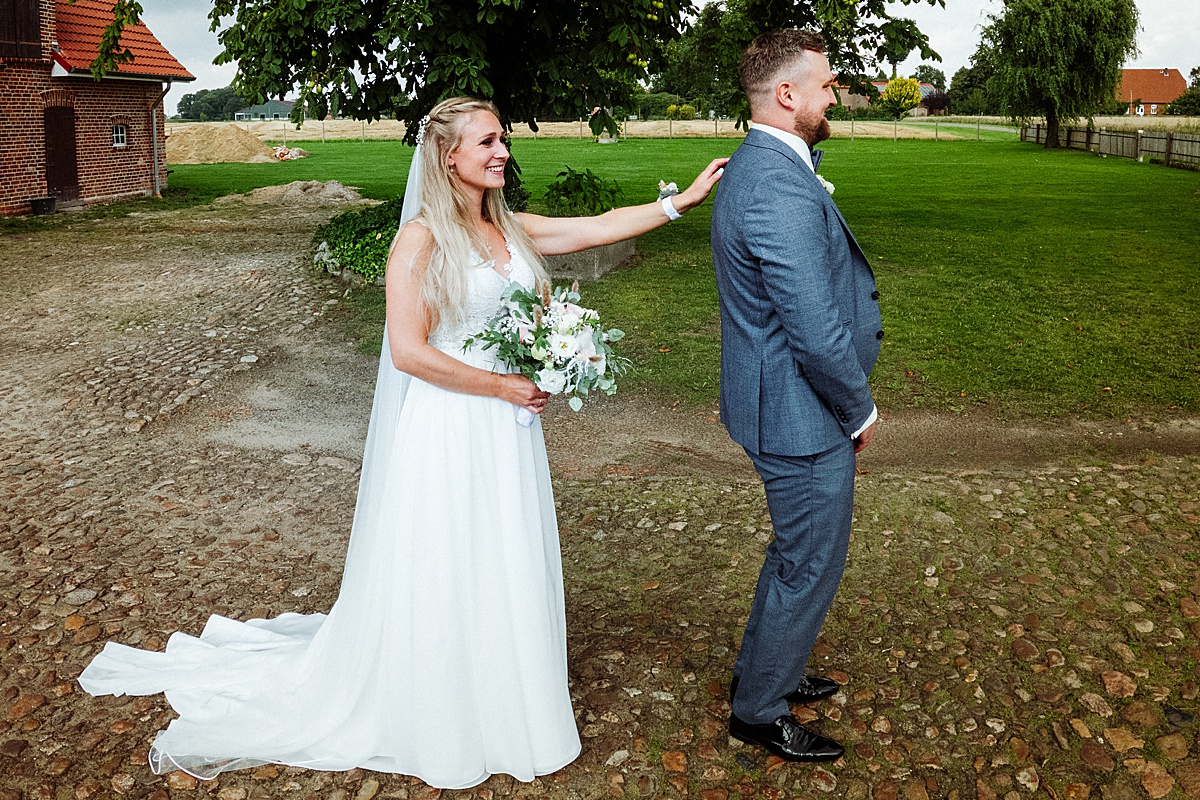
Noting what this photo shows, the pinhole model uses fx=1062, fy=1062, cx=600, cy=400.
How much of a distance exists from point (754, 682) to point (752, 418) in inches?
40.4

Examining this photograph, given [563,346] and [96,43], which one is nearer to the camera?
[563,346]

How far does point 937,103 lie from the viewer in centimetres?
11544

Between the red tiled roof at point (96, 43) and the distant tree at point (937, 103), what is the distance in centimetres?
9825

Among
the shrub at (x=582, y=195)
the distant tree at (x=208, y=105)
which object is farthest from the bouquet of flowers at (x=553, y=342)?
the distant tree at (x=208, y=105)

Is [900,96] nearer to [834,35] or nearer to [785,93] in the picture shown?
[834,35]

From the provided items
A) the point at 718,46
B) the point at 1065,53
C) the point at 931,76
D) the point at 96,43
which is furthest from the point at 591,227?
the point at 931,76

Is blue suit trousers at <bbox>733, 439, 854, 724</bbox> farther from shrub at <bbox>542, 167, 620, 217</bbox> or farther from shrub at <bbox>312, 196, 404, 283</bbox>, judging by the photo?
shrub at <bbox>542, 167, 620, 217</bbox>

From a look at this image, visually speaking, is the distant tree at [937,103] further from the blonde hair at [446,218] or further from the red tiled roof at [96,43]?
the blonde hair at [446,218]

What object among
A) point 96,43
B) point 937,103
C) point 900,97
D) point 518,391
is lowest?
point 518,391

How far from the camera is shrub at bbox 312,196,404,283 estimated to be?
12.9 m

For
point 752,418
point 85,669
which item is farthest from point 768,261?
point 85,669

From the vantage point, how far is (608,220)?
4.36 m

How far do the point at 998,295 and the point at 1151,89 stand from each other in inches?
4705

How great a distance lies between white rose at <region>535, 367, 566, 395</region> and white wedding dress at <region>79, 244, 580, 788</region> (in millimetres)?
299
